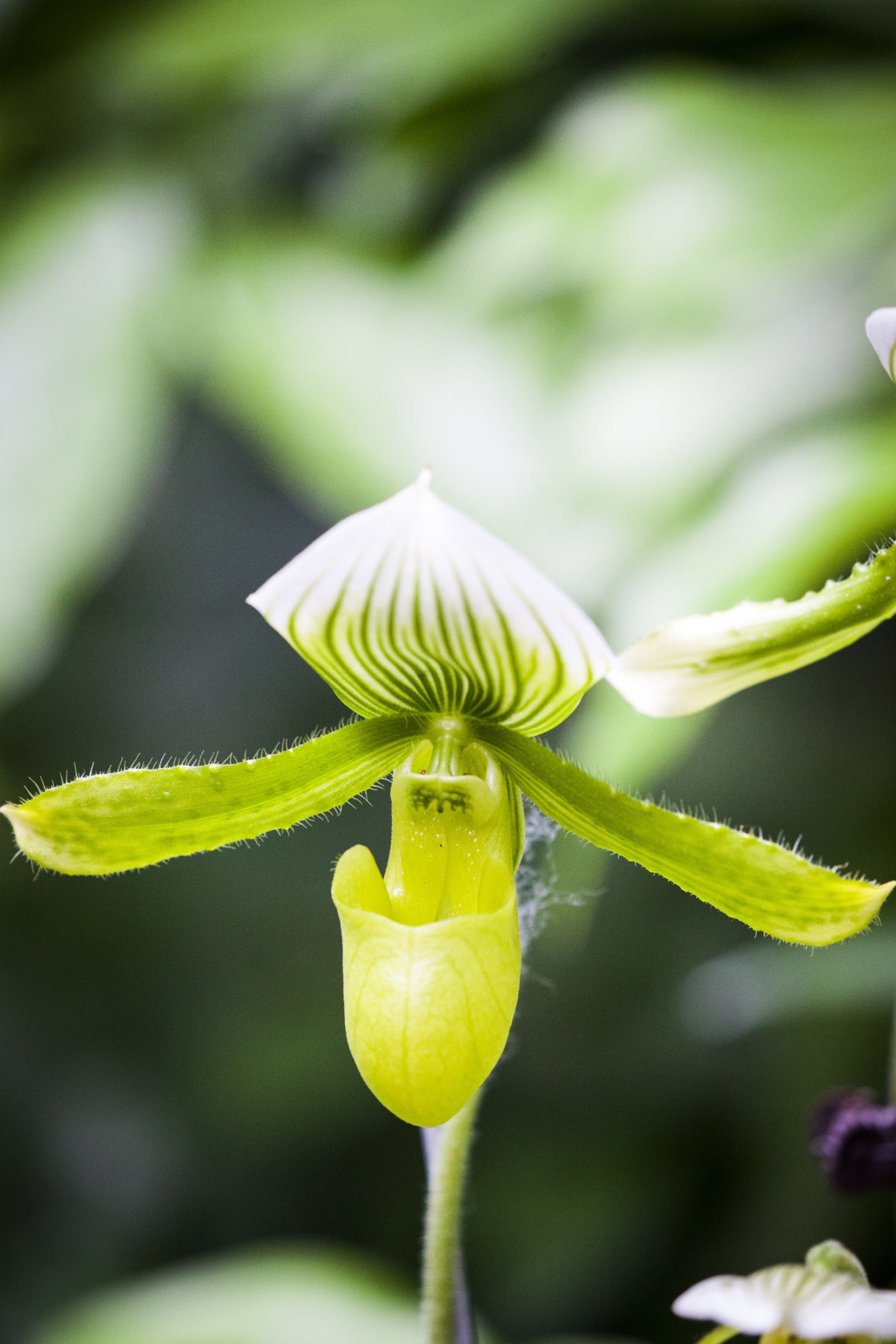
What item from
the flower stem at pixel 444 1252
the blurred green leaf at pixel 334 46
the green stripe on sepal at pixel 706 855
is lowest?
the flower stem at pixel 444 1252

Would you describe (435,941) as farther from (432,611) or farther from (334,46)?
(334,46)

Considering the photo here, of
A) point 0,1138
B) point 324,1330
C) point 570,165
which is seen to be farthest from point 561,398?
point 0,1138

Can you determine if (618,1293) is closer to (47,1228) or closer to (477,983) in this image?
(47,1228)

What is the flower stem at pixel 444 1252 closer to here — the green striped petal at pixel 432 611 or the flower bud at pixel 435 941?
the flower bud at pixel 435 941

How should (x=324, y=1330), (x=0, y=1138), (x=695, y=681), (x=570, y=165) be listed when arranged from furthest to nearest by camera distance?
(x=0, y=1138) → (x=570, y=165) → (x=324, y=1330) → (x=695, y=681)

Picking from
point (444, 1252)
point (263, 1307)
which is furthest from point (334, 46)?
point (263, 1307)

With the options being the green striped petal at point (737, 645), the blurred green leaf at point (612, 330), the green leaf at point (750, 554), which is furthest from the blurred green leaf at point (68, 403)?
the green striped petal at point (737, 645)

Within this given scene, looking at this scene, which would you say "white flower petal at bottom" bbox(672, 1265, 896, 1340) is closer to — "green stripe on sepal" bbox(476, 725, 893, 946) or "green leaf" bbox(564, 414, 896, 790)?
"green stripe on sepal" bbox(476, 725, 893, 946)
